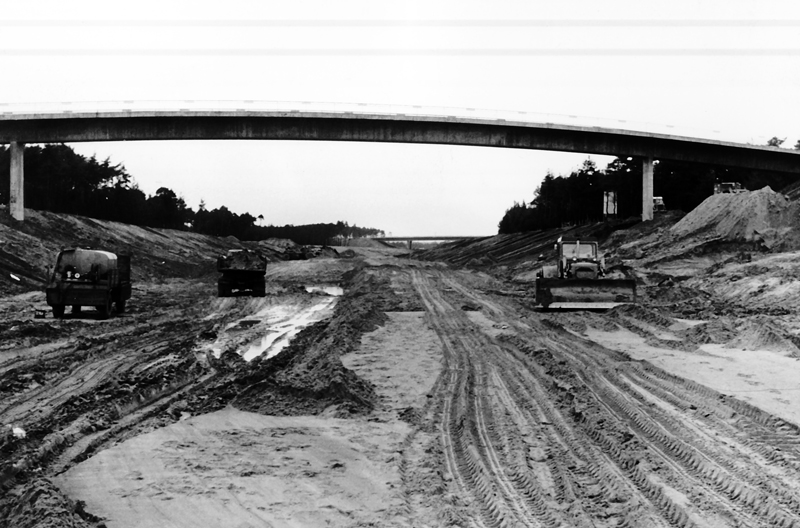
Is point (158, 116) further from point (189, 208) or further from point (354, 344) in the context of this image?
point (189, 208)

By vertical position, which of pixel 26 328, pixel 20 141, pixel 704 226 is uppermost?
pixel 20 141

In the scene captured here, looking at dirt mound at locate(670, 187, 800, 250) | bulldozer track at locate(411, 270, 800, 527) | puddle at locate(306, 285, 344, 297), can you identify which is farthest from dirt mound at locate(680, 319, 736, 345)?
dirt mound at locate(670, 187, 800, 250)

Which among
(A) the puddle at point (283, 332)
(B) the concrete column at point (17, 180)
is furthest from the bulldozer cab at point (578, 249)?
(B) the concrete column at point (17, 180)

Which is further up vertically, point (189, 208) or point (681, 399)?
point (189, 208)

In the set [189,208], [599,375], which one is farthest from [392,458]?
[189,208]

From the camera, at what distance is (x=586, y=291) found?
74.3ft

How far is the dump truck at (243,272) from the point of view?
30.4m

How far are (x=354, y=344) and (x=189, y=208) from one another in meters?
99.8

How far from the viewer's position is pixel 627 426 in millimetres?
8359

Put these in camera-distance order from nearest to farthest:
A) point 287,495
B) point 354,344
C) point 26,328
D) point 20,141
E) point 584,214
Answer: point 287,495
point 354,344
point 26,328
point 20,141
point 584,214

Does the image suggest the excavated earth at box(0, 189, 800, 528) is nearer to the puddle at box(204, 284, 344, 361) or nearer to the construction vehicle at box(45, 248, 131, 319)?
the puddle at box(204, 284, 344, 361)

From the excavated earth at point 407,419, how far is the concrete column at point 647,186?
101ft

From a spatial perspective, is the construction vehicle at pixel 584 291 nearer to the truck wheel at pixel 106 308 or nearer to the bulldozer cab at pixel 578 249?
the bulldozer cab at pixel 578 249

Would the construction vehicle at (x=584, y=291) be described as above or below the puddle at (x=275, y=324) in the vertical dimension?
above
